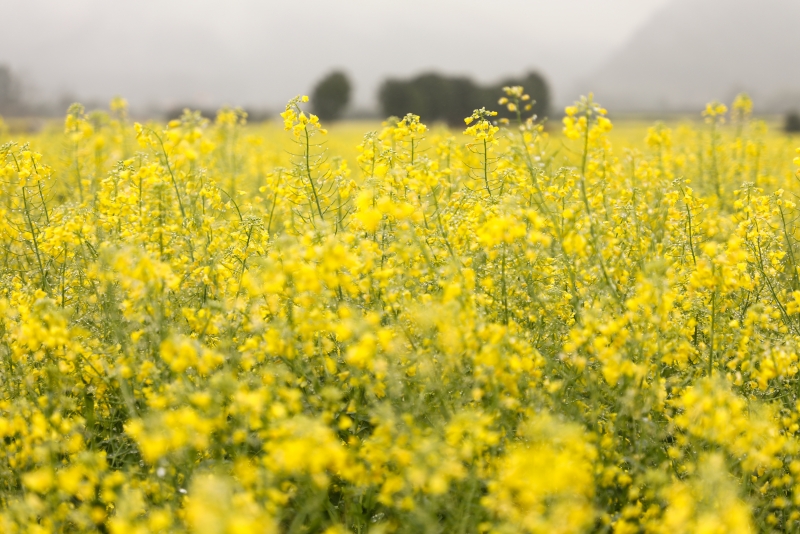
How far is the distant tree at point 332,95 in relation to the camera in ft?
132

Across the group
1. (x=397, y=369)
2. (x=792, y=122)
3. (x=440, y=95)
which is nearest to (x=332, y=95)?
(x=440, y=95)

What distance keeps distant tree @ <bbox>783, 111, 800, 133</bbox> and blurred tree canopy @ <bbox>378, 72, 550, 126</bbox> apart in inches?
458

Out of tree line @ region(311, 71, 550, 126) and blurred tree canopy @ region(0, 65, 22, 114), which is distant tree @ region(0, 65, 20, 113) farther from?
tree line @ region(311, 71, 550, 126)

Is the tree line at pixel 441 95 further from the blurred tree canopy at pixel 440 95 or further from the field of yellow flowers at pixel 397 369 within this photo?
the field of yellow flowers at pixel 397 369

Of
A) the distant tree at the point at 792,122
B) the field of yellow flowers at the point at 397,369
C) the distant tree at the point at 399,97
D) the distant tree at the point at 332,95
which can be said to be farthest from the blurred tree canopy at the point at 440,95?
the field of yellow flowers at the point at 397,369

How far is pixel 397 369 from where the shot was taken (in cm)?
302

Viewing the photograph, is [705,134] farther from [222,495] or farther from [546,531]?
[222,495]

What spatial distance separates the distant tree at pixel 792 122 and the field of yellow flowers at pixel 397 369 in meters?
27.9

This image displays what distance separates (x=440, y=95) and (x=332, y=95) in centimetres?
839

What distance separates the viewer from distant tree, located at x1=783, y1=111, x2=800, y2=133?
26.8 metres

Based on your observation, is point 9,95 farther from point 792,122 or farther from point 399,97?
point 792,122

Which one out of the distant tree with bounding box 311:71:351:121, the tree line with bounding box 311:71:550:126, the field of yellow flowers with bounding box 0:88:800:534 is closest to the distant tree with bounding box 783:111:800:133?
the tree line with bounding box 311:71:550:126

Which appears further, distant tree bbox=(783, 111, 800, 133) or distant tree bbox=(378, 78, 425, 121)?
distant tree bbox=(378, 78, 425, 121)

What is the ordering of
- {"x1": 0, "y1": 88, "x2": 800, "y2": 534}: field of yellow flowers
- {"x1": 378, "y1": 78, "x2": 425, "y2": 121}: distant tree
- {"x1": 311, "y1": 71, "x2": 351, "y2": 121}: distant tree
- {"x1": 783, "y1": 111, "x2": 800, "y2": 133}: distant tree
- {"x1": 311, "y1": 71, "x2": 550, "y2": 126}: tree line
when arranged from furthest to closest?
{"x1": 311, "y1": 71, "x2": 351, "y2": 121}: distant tree, {"x1": 378, "y1": 78, "x2": 425, "y2": 121}: distant tree, {"x1": 311, "y1": 71, "x2": 550, "y2": 126}: tree line, {"x1": 783, "y1": 111, "x2": 800, "y2": 133}: distant tree, {"x1": 0, "y1": 88, "x2": 800, "y2": 534}: field of yellow flowers
